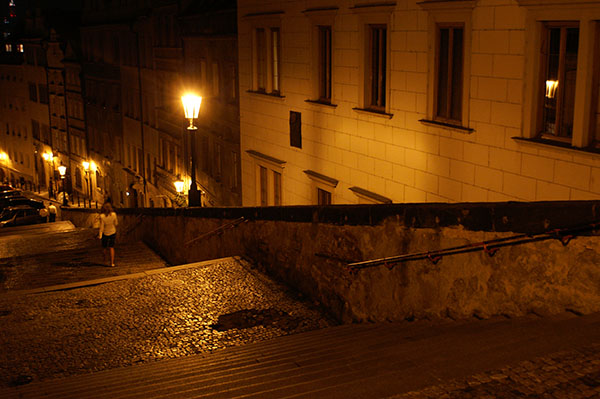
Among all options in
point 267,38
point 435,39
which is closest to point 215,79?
point 267,38

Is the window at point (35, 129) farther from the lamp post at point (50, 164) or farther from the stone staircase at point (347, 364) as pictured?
the stone staircase at point (347, 364)

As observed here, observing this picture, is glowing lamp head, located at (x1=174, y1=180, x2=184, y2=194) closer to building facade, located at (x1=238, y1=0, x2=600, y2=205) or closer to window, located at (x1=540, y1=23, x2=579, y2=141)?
building facade, located at (x1=238, y1=0, x2=600, y2=205)

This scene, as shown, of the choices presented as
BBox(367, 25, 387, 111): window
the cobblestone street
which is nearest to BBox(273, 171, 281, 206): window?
BBox(367, 25, 387, 111): window

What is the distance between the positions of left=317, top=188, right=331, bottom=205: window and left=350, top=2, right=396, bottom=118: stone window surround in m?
2.59

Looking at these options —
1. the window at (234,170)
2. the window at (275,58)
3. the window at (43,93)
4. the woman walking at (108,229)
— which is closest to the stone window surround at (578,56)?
the woman walking at (108,229)

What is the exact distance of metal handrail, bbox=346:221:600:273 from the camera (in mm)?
6738

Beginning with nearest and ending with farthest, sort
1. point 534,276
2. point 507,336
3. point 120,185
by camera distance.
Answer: point 507,336 < point 534,276 < point 120,185

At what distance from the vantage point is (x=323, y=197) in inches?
684

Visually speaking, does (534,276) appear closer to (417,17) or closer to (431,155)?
(431,155)

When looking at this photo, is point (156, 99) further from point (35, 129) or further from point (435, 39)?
point (35, 129)

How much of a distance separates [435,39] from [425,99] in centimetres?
108

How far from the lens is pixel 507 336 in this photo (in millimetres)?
6492

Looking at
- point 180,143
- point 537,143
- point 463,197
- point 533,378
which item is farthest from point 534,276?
point 180,143

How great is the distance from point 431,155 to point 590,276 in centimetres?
661
